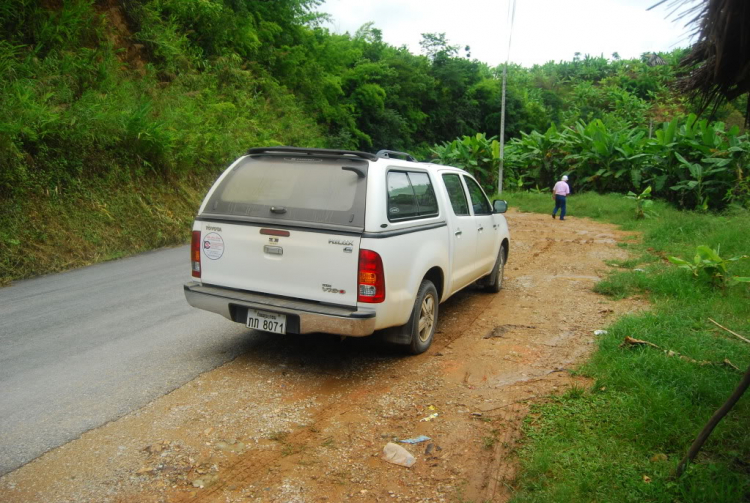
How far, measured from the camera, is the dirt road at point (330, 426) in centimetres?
334

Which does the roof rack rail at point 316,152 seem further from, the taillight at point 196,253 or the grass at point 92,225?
the grass at point 92,225

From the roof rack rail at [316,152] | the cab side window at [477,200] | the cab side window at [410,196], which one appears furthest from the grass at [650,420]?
the roof rack rail at [316,152]

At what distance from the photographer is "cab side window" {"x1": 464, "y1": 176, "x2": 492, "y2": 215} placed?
290 inches

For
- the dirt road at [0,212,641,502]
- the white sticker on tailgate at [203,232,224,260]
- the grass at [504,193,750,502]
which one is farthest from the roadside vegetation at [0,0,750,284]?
the white sticker on tailgate at [203,232,224,260]

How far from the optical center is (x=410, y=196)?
562cm

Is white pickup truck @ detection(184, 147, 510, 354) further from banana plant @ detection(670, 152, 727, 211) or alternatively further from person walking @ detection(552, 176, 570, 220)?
banana plant @ detection(670, 152, 727, 211)

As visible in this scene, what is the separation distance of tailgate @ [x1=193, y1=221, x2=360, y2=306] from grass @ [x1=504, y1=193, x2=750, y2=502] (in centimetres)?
185

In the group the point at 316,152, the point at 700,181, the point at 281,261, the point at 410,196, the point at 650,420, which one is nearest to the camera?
the point at 650,420

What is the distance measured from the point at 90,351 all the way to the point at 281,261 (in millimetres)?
2115

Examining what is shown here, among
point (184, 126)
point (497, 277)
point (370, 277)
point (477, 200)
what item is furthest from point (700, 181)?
point (370, 277)

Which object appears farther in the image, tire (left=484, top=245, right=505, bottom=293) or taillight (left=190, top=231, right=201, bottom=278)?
tire (left=484, top=245, right=505, bottom=293)

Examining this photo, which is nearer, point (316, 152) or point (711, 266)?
point (316, 152)

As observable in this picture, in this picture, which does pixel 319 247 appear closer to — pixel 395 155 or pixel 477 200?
pixel 395 155

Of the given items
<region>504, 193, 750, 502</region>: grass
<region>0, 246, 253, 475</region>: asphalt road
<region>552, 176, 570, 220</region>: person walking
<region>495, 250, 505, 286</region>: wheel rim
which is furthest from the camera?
<region>552, 176, 570, 220</region>: person walking
